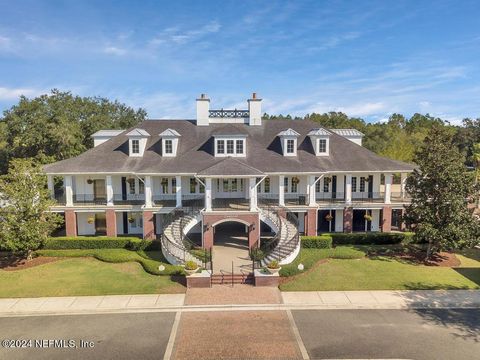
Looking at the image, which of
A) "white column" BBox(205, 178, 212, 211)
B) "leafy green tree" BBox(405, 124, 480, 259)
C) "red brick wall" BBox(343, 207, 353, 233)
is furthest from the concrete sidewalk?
"red brick wall" BBox(343, 207, 353, 233)

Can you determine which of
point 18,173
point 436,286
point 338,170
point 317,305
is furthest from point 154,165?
point 436,286

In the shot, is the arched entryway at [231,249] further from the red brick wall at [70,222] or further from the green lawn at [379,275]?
the red brick wall at [70,222]

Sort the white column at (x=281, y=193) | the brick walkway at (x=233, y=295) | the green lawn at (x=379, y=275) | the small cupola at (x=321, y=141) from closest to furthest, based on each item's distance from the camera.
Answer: the brick walkway at (x=233, y=295) → the green lawn at (x=379, y=275) → the white column at (x=281, y=193) → the small cupola at (x=321, y=141)

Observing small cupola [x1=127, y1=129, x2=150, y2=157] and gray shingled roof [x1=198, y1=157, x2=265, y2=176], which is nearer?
gray shingled roof [x1=198, y1=157, x2=265, y2=176]


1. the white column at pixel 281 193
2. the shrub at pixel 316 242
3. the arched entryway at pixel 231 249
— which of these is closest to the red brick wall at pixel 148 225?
the arched entryway at pixel 231 249

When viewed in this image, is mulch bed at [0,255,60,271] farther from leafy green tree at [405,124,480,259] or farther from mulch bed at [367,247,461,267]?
leafy green tree at [405,124,480,259]

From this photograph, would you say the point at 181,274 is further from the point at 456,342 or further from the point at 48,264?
the point at 456,342

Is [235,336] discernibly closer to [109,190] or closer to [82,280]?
[82,280]
